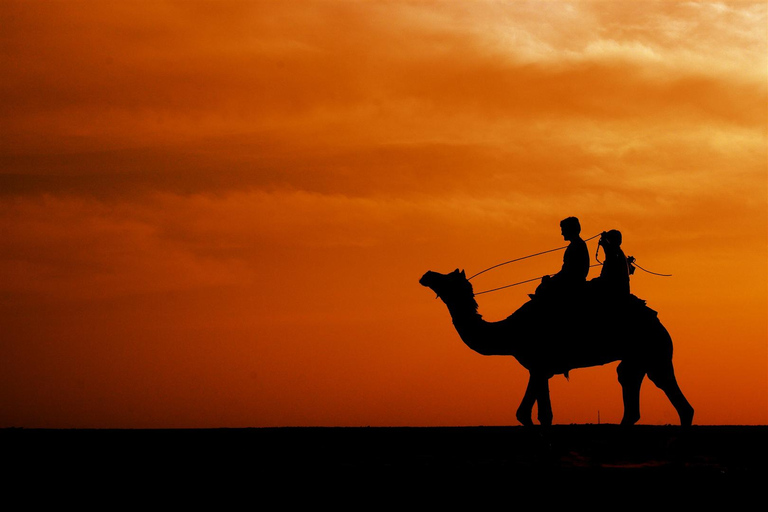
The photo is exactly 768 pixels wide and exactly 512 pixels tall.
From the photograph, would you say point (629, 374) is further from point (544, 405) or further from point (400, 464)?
point (400, 464)

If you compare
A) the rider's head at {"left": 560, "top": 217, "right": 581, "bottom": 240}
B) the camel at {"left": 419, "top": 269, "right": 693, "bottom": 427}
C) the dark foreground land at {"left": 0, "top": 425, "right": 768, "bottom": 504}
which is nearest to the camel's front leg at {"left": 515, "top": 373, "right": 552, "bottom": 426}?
the camel at {"left": 419, "top": 269, "right": 693, "bottom": 427}

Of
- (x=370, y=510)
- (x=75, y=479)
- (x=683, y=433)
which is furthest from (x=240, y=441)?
(x=370, y=510)

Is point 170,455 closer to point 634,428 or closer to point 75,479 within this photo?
point 75,479

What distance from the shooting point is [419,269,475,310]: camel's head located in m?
18.1

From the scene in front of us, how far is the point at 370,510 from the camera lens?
11.6 m

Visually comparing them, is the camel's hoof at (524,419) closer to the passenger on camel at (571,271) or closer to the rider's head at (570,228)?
the passenger on camel at (571,271)

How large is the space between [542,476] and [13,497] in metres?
6.93

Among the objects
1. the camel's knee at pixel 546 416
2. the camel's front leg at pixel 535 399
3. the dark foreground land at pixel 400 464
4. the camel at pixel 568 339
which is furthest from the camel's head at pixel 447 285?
the dark foreground land at pixel 400 464

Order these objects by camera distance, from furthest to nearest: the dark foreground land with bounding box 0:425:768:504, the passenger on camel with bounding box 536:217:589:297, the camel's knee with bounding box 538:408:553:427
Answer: the passenger on camel with bounding box 536:217:589:297 < the camel's knee with bounding box 538:408:553:427 < the dark foreground land with bounding box 0:425:768:504

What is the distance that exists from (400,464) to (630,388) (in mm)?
4505

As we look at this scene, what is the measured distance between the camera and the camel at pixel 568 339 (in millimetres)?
17438

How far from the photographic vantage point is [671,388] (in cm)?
1795

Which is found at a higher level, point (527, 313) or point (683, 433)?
point (527, 313)

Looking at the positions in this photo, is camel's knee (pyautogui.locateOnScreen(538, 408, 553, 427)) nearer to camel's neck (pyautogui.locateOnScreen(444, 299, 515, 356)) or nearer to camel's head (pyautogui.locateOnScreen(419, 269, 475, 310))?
camel's neck (pyautogui.locateOnScreen(444, 299, 515, 356))
